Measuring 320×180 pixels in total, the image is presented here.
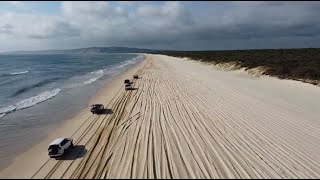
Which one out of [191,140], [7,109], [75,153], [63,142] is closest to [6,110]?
[7,109]

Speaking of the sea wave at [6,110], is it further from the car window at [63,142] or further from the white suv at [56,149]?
the white suv at [56,149]

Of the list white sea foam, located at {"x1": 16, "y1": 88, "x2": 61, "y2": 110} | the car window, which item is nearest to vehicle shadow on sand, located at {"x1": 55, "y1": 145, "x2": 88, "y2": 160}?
the car window

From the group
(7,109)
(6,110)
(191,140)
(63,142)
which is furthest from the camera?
(7,109)

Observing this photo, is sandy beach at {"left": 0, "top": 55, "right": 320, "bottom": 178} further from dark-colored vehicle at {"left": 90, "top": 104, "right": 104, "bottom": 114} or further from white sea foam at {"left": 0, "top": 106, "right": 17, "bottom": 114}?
white sea foam at {"left": 0, "top": 106, "right": 17, "bottom": 114}

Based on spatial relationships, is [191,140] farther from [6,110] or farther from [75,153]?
[6,110]

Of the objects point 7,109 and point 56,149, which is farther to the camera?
point 7,109

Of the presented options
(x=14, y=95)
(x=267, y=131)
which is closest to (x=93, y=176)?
(x=267, y=131)

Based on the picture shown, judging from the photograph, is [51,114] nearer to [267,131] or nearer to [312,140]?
[267,131]

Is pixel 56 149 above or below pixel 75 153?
above
